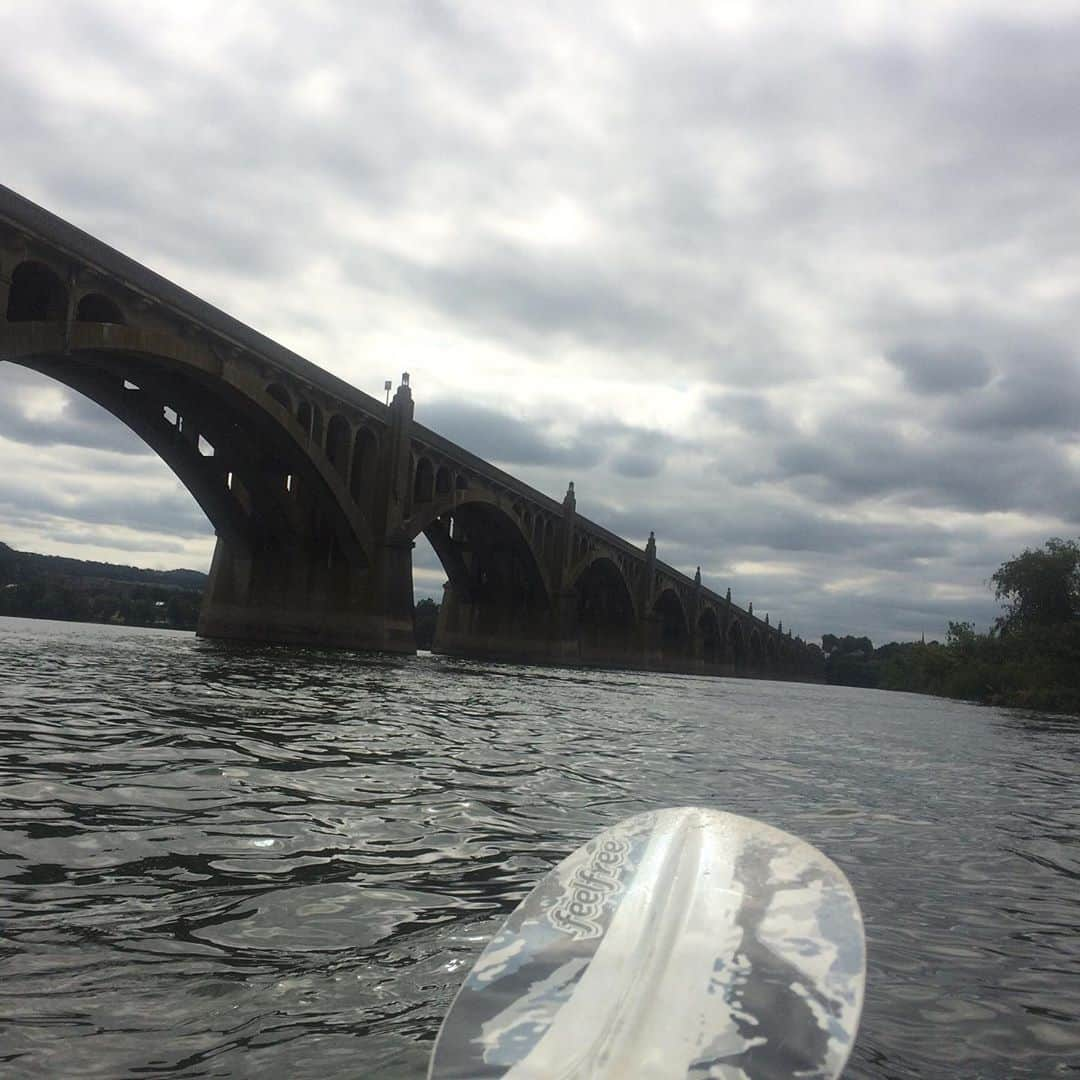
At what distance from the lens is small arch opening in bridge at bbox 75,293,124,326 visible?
26.4 metres

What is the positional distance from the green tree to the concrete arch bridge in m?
27.5

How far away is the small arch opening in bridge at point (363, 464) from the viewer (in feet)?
138

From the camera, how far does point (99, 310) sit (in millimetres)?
26875

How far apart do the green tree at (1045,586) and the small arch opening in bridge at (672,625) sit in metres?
42.2

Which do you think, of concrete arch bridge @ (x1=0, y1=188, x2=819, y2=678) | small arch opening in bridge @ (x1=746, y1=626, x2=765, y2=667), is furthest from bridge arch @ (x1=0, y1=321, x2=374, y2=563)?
small arch opening in bridge @ (x1=746, y1=626, x2=765, y2=667)

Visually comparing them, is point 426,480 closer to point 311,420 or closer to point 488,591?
point 311,420

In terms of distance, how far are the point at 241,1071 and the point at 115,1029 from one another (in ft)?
1.60

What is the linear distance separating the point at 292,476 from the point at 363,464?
3.14 metres

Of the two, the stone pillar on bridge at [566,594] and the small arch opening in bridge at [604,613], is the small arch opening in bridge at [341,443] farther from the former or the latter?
the small arch opening in bridge at [604,613]

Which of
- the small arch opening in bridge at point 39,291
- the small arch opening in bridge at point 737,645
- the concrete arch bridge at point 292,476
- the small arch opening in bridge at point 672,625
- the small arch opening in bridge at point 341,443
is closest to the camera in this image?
the small arch opening in bridge at point 39,291

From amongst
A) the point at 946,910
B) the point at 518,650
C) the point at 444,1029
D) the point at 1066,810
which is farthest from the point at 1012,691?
the point at 444,1029

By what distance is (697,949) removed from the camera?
291 centimetres

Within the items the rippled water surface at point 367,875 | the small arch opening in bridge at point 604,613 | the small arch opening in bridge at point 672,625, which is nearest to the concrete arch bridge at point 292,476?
the small arch opening in bridge at point 604,613

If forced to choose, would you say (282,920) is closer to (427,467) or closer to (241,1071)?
(241,1071)
